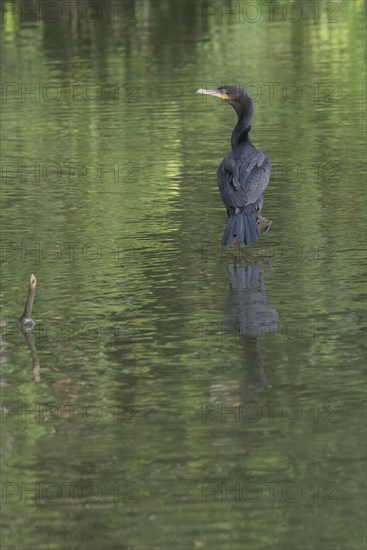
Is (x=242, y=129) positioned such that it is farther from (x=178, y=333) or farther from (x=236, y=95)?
(x=178, y=333)

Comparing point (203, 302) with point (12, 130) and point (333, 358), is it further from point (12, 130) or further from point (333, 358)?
point (12, 130)

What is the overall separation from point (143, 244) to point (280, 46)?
20.5 meters

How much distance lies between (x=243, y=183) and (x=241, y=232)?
635 millimetres

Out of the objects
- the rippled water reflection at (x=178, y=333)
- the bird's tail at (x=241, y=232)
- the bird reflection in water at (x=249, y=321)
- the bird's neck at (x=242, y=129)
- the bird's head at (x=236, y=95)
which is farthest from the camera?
the bird's head at (x=236, y=95)

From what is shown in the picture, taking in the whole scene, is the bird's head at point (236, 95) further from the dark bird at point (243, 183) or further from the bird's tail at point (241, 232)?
the bird's tail at point (241, 232)

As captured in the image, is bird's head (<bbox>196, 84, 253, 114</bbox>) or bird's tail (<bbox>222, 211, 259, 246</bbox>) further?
bird's head (<bbox>196, 84, 253, 114</bbox>)

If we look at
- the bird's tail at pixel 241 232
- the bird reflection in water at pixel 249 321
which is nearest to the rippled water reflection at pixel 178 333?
the bird reflection in water at pixel 249 321

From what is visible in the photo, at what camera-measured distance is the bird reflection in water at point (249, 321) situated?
39.4 ft

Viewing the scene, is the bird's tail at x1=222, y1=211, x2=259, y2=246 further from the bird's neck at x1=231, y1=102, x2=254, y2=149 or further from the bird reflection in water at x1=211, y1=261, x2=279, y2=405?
the bird's neck at x1=231, y1=102, x2=254, y2=149

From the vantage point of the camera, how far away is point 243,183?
648 inches

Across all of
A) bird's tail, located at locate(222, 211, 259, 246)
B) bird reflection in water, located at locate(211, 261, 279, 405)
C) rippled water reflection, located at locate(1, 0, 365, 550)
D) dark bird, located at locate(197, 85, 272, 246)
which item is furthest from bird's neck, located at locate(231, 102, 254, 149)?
bird reflection in water, located at locate(211, 261, 279, 405)

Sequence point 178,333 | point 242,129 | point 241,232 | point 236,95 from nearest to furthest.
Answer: point 178,333 → point 241,232 → point 242,129 → point 236,95

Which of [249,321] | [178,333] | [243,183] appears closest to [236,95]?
[243,183]

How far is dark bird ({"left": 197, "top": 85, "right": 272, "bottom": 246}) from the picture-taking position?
52.9 ft
